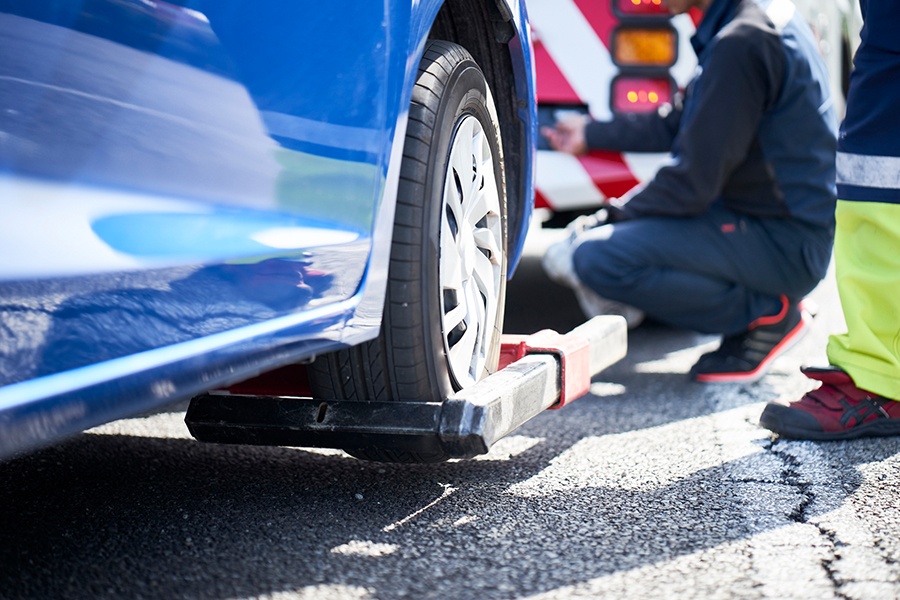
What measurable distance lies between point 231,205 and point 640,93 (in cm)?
264

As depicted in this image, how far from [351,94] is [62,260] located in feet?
1.85

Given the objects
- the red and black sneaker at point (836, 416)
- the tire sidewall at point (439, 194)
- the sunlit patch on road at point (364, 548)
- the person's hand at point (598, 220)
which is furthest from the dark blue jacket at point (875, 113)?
the sunlit patch on road at point (364, 548)

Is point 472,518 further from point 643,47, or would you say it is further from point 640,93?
point 643,47

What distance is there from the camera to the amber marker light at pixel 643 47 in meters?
3.58

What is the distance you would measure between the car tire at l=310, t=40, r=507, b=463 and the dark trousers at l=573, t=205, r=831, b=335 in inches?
51.9

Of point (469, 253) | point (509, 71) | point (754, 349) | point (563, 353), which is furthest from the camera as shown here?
point (754, 349)

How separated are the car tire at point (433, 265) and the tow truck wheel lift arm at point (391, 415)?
0.04m

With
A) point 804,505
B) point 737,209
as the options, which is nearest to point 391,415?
point 804,505

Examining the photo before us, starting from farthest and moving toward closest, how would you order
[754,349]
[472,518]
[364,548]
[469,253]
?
[754,349] → [469,253] → [472,518] → [364,548]

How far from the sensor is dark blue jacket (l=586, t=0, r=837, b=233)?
285cm

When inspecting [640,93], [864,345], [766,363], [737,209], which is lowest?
[766,363]

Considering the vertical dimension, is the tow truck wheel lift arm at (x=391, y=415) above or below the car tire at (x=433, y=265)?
below

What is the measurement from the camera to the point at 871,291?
223 centimetres

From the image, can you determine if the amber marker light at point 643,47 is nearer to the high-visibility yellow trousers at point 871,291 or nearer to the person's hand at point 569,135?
the person's hand at point 569,135
